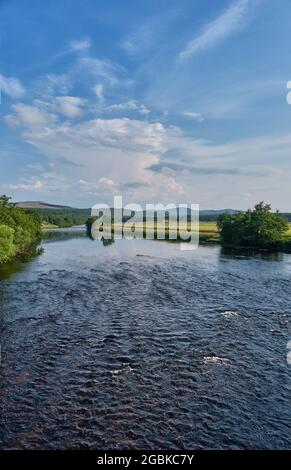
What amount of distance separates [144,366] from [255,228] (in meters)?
60.5

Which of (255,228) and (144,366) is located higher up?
(255,228)

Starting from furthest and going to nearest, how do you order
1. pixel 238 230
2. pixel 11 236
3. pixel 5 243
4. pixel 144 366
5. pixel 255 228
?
pixel 238 230
pixel 255 228
pixel 11 236
pixel 5 243
pixel 144 366

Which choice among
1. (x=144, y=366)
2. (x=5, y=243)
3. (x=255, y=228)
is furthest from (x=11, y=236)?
(x=255, y=228)

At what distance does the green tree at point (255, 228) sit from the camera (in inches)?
2729

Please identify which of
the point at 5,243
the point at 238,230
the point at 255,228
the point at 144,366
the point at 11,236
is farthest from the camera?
the point at 238,230

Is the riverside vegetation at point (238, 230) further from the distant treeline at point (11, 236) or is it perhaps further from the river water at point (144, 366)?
the river water at point (144, 366)

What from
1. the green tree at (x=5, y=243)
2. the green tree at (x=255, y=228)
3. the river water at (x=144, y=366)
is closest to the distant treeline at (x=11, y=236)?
the green tree at (x=5, y=243)

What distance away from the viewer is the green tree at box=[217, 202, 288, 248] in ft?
227

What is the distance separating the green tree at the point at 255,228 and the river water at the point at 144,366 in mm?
37025

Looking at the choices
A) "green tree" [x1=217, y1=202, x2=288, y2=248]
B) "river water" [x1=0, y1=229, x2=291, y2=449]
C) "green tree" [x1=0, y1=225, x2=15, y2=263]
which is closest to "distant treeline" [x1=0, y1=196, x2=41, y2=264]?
"green tree" [x1=0, y1=225, x2=15, y2=263]

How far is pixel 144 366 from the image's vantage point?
17.0 metres

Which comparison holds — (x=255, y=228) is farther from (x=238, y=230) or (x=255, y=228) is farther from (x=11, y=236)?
(x=11, y=236)

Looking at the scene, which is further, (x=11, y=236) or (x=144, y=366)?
(x=11, y=236)
